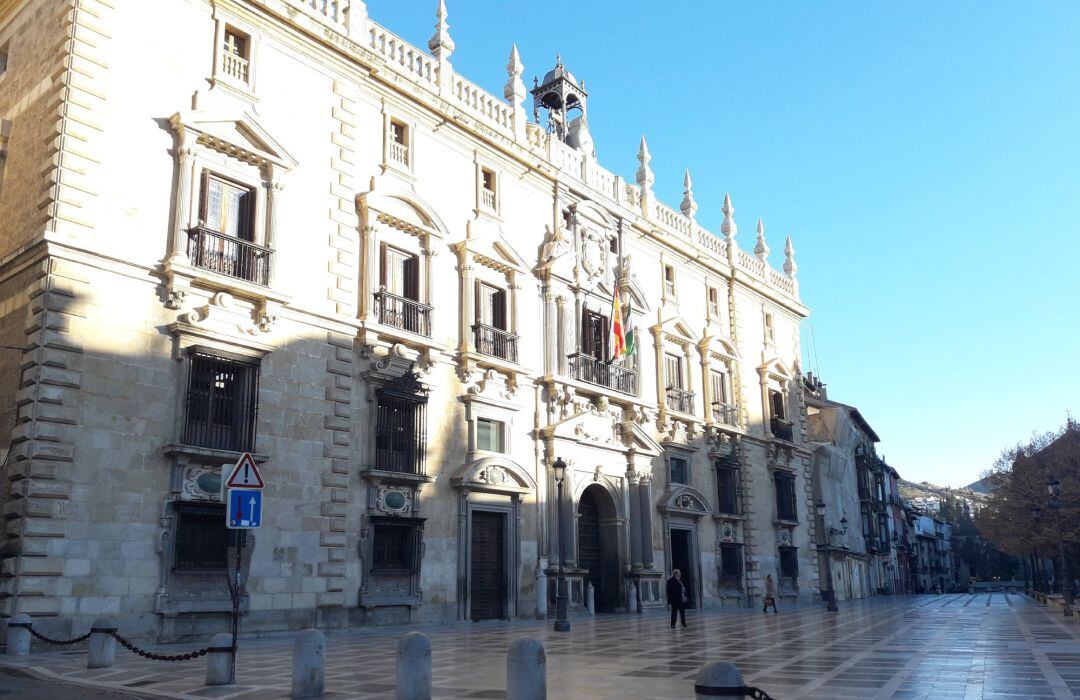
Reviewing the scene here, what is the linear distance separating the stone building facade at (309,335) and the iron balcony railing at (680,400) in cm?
40

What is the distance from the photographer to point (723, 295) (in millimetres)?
37281

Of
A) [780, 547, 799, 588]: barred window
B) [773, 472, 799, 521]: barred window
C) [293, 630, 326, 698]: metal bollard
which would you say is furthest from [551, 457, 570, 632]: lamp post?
[780, 547, 799, 588]: barred window

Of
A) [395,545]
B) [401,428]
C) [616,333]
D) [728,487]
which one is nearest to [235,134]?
[401,428]

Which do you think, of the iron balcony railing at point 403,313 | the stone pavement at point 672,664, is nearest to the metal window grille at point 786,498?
the stone pavement at point 672,664

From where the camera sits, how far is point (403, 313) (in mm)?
22000

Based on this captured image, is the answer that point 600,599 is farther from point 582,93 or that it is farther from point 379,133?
point 582,93

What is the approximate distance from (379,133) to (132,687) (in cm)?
1544

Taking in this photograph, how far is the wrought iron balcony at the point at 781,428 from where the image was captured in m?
38.6

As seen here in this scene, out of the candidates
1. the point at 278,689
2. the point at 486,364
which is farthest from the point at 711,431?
the point at 278,689

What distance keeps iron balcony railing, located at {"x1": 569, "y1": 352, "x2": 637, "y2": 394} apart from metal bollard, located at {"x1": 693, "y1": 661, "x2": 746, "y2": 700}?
20.9 metres

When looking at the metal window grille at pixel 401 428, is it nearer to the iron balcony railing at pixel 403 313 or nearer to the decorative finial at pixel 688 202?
the iron balcony railing at pixel 403 313

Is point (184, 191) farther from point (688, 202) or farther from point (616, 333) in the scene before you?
point (688, 202)

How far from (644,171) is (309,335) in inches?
710

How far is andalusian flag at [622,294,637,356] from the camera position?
1130 inches
